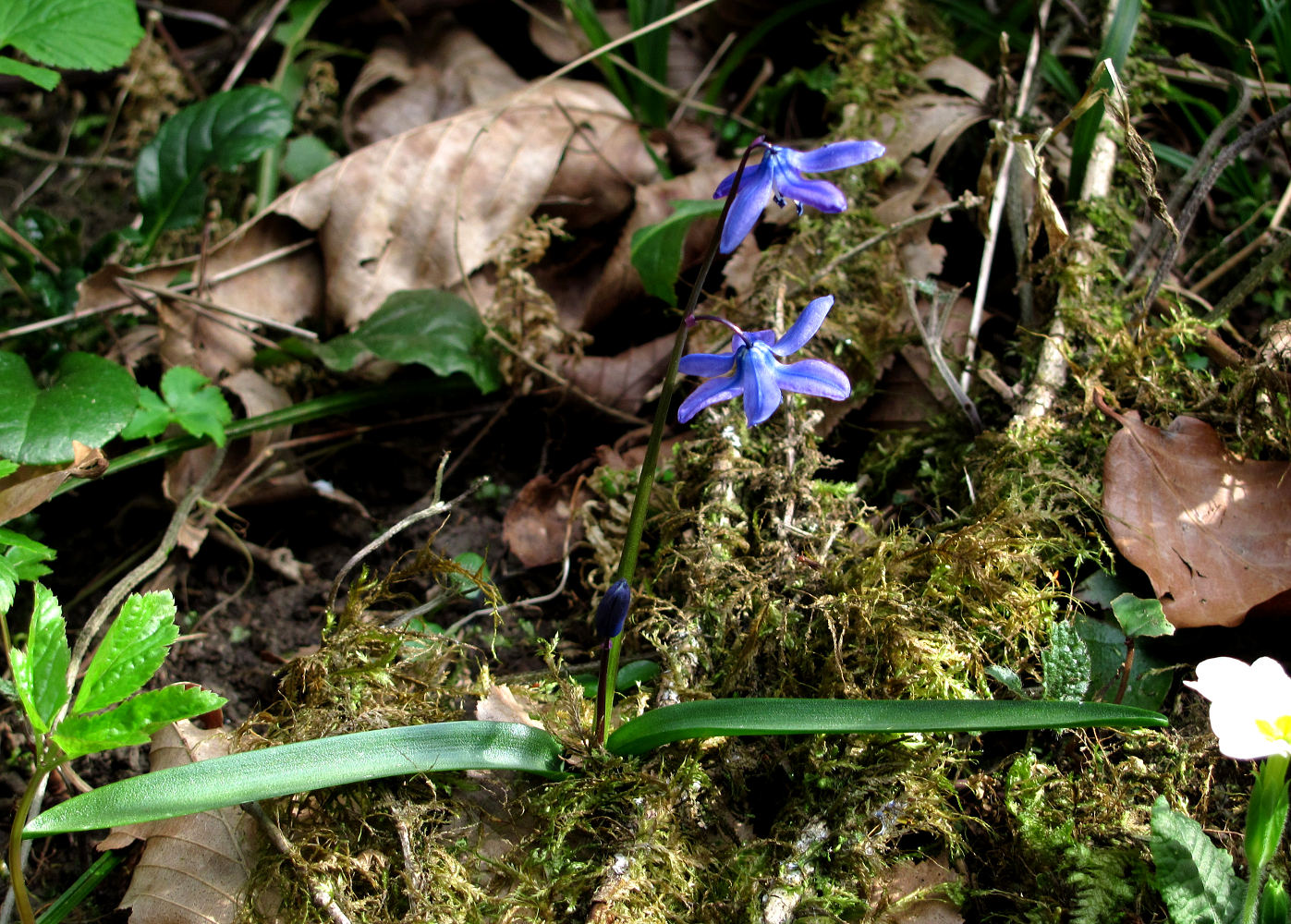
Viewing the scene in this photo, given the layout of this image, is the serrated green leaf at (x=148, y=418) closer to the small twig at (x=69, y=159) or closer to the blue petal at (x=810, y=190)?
the small twig at (x=69, y=159)

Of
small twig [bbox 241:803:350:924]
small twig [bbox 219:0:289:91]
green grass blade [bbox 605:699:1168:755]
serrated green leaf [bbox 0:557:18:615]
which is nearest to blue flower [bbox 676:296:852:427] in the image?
green grass blade [bbox 605:699:1168:755]

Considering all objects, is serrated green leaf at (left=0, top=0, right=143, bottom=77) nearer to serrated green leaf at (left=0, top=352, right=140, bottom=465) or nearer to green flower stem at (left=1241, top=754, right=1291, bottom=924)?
serrated green leaf at (left=0, top=352, right=140, bottom=465)

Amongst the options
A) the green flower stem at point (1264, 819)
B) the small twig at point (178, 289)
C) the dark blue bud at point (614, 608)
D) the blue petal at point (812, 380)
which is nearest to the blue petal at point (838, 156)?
the blue petal at point (812, 380)

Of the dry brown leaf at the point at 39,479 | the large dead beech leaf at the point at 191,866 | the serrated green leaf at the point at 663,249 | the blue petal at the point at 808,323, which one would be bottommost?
the large dead beech leaf at the point at 191,866

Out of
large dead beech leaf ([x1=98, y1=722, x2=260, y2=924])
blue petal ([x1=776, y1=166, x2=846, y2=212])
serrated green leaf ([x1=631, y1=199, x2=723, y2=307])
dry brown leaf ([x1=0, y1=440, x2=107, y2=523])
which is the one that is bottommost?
large dead beech leaf ([x1=98, y1=722, x2=260, y2=924])

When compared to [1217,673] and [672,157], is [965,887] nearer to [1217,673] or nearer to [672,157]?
[1217,673]
